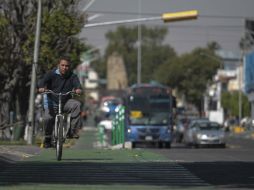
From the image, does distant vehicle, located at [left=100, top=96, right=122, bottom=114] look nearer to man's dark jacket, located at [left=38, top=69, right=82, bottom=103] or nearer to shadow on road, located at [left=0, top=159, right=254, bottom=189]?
man's dark jacket, located at [left=38, top=69, right=82, bottom=103]

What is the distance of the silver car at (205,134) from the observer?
4600cm

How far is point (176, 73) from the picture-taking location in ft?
407

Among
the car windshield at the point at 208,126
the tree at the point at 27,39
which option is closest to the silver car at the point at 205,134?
the car windshield at the point at 208,126

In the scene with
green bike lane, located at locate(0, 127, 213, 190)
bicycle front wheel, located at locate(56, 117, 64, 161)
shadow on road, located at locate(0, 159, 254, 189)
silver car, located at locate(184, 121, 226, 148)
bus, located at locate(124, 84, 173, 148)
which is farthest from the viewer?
silver car, located at locate(184, 121, 226, 148)

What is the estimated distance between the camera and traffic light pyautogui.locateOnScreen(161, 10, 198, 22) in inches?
1449

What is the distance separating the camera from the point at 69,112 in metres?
16.9

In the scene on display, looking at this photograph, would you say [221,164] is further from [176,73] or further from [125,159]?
[176,73]

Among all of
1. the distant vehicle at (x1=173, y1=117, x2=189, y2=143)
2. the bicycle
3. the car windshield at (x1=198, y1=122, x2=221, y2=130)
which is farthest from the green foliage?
the bicycle

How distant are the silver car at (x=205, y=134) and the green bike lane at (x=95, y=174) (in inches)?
1129

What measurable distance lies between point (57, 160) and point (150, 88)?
2776 centimetres

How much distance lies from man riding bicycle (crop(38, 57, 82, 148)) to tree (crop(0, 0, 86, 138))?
2089cm

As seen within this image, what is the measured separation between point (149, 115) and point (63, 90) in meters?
27.7

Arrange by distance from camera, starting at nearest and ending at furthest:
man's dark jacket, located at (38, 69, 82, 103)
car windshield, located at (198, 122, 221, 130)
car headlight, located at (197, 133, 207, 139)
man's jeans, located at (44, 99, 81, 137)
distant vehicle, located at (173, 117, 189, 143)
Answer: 1. man's jeans, located at (44, 99, 81, 137)
2. man's dark jacket, located at (38, 69, 82, 103)
3. car headlight, located at (197, 133, 207, 139)
4. car windshield, located at (198, 122, 221, 130)
5. distant vehicle, located at (173, 117, 189, 143)

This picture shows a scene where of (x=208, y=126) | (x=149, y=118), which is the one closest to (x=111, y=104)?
(x=208, y=126)
